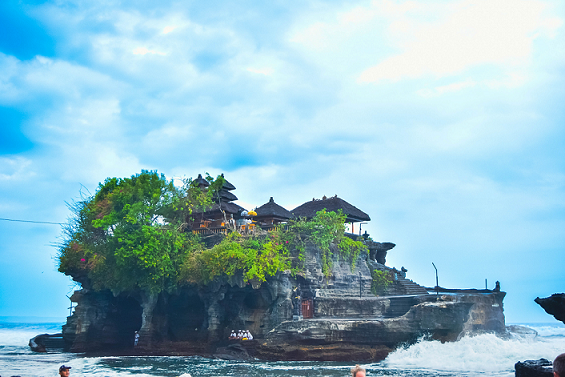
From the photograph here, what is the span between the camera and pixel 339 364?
63.1 feet

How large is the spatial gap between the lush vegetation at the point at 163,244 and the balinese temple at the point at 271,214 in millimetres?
2796

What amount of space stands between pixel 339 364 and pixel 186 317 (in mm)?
10627

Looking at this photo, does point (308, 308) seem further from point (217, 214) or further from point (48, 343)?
point (48, 343)

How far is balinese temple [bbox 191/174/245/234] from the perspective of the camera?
2598 cm

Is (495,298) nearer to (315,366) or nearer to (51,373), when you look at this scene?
(315,366)

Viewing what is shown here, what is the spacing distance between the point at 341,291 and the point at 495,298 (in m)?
9.30

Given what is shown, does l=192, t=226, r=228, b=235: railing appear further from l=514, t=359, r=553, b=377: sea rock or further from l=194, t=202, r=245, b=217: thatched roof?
l=514, t=359, r=553, b=377: sea rock

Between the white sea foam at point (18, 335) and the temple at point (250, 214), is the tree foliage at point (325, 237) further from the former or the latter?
the white sea foam at point (18, 335)

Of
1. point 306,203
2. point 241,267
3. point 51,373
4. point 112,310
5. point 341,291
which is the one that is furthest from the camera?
point 306,203

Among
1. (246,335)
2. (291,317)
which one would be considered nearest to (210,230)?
(246,335)

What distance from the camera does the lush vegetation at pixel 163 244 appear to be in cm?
2261

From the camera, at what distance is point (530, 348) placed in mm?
21156

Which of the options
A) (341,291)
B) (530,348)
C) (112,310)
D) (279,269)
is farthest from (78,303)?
(530,348)

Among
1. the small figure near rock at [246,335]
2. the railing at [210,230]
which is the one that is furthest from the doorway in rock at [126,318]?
the small figure near rock at [246,335]
